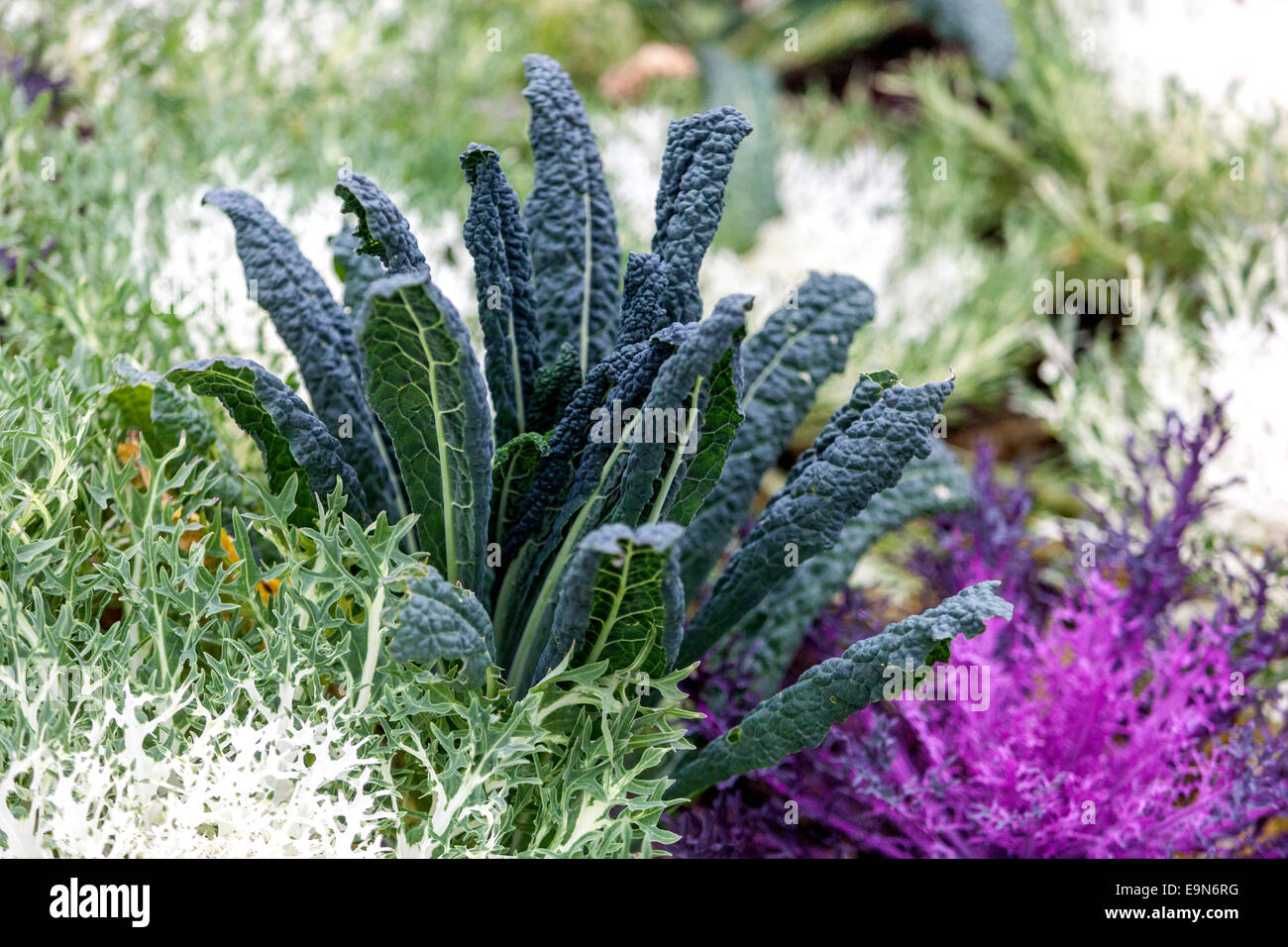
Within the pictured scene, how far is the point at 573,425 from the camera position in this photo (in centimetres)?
72

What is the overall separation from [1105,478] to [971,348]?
16.4 inches

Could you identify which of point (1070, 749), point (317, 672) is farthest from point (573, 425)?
point (1070, 749)

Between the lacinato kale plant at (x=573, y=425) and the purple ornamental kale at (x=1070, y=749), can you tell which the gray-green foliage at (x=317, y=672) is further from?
the purple ornamental kale at (x=1070, y=749)

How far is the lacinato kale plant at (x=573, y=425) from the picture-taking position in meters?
0.60

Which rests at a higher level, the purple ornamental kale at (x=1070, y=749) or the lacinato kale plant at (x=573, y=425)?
the lacinato kale plant at (x=573, y=425)

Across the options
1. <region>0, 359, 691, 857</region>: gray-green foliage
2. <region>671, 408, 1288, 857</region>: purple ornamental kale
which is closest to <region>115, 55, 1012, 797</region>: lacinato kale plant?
<region>0, 359, 691, 857</region>: gray-green foliage

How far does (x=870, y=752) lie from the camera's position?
87 cm

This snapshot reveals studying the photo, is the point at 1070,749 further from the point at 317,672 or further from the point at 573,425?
the point at 317,672

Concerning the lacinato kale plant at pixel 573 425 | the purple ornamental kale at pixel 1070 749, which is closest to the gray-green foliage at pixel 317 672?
the lacinato kale plant at pixel 573 425

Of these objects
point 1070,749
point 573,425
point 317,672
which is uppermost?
point 573,425

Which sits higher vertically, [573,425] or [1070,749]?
[573,425]

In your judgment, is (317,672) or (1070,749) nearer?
(317,672)
